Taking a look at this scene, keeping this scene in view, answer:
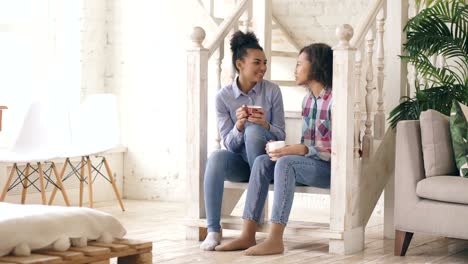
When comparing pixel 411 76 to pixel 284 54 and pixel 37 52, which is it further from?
pixel 37 52

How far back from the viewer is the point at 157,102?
7184 mm

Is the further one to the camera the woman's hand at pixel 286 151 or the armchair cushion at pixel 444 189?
the woman's hand at pixel 286 151

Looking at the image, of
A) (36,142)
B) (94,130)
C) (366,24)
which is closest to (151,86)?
(94,130)

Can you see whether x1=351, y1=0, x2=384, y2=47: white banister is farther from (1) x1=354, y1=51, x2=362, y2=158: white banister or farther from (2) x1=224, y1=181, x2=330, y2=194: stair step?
(2) x1=224, y1=181, x2=330, y2=194: stair step

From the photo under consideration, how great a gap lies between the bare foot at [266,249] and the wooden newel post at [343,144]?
0.98 ft

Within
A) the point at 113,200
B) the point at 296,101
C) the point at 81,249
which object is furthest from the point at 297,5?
the point at 81,249

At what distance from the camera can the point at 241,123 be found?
15.9 feet

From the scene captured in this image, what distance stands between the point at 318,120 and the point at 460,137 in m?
0.71

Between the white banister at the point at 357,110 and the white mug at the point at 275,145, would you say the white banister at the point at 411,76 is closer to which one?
the white banister at the point at 357,110

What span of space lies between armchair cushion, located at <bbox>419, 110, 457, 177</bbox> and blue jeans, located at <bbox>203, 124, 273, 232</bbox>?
0.79 meters

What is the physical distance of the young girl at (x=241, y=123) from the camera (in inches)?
191

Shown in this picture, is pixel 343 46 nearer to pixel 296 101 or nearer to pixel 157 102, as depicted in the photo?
pixel 296 101

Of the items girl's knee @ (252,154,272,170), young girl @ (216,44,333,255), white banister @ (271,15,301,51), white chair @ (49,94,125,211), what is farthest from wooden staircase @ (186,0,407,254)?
white banister @ (271,15,301,51)

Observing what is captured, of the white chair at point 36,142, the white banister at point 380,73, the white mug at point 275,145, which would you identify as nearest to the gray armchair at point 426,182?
the white banister at point 380,73
